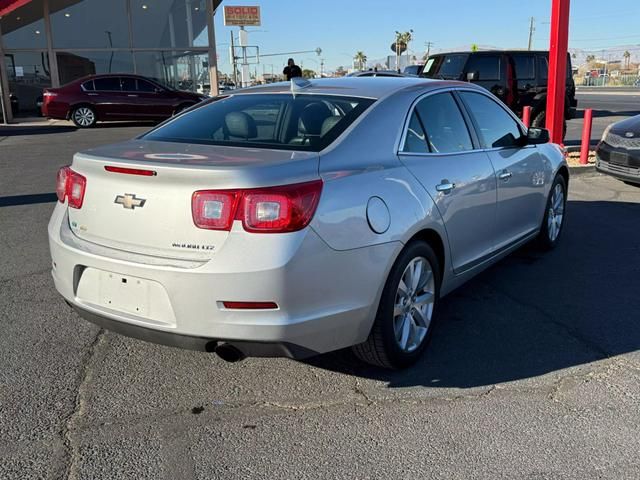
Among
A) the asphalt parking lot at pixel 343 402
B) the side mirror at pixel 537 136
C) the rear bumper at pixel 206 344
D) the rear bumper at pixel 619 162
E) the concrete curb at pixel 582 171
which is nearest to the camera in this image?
the asphalt parking lot at pixel 343 402

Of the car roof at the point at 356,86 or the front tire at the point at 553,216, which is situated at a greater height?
the car roof at the point at 356,86

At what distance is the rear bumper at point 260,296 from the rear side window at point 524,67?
13.2m

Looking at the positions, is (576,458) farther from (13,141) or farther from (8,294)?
(13,141)

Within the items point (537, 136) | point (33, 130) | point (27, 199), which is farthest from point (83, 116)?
point (537, 136)

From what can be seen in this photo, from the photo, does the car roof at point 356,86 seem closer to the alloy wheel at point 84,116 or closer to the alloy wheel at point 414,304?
the alloy wheel at point 414,304

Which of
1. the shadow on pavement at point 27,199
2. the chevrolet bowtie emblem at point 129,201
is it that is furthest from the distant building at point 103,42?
the chevrolet bowtie emblem at point 129,201

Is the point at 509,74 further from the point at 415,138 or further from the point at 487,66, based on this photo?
the point at 415,138

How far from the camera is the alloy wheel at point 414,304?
10.9 ft

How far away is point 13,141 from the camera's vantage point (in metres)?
15.0

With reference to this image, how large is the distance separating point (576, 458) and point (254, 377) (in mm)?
1673

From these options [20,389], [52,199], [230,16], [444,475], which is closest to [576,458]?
[444,475]

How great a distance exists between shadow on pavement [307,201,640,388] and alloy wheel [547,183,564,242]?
0.63 ft

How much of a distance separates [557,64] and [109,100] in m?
13.4

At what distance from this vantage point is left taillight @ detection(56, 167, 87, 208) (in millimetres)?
3121
